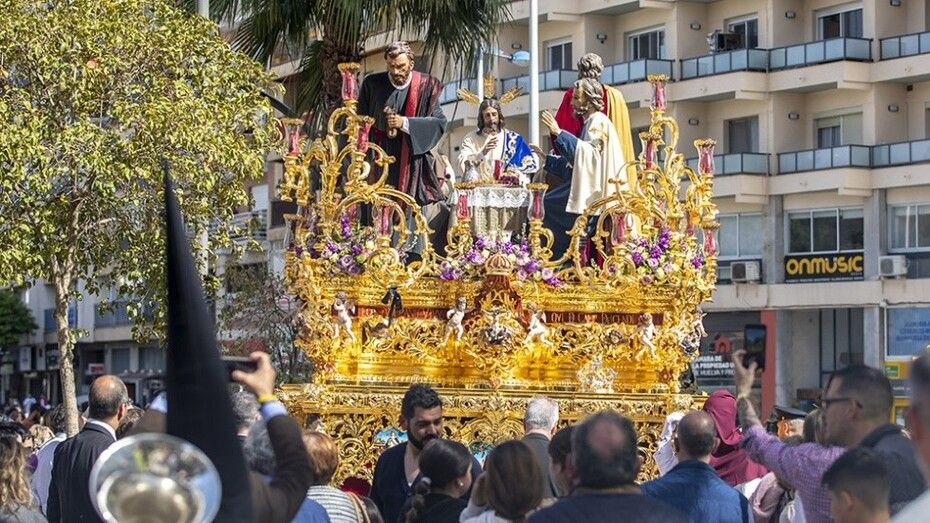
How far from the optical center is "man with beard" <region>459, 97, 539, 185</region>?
579 inches

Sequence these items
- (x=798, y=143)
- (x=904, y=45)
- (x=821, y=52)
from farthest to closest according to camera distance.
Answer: (x=798, y=143) → (x=821, y=52) → (x=904, y=45)

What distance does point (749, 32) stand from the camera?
125ft

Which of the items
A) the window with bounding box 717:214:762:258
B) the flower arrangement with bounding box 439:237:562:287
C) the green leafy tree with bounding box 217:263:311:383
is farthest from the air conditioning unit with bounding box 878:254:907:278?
the flower arrangement with bounding box 439:237:562:287

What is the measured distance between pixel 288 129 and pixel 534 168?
211 centimetres

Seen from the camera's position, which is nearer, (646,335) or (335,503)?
(335,503)

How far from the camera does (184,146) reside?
19.0 metres

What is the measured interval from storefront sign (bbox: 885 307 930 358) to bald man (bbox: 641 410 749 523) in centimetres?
2721

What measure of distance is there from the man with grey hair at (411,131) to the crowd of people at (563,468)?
18.3 feet

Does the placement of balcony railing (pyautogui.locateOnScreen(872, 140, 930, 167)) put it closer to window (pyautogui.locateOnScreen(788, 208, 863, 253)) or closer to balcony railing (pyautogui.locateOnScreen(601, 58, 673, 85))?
window (pyautogui.locateOnScreen(788, 208, 863, 253))

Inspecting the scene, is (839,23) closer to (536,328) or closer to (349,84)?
(349,84)

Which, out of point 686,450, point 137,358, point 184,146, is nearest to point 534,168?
point 184,146

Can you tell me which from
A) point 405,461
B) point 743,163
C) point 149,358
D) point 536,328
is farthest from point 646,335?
point 149,358

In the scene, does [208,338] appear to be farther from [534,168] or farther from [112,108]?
[112,108]

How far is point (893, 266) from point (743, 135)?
532 centimetres
